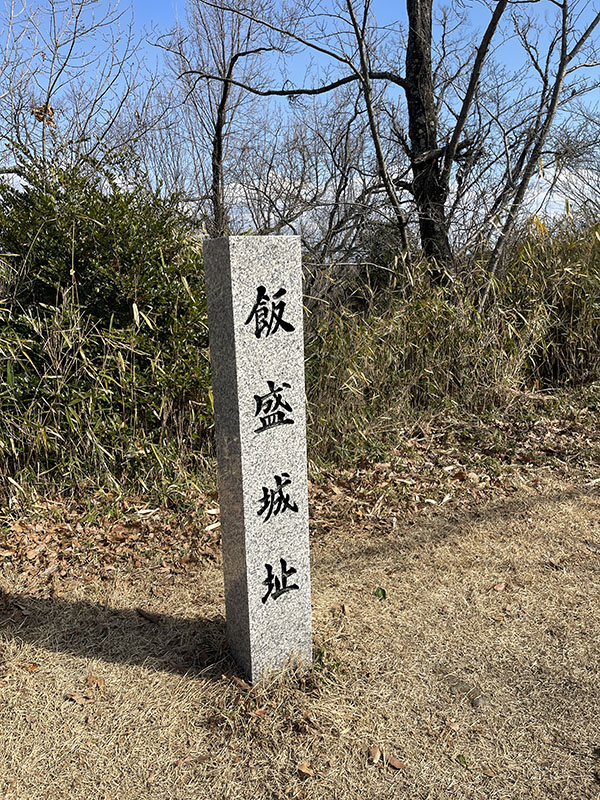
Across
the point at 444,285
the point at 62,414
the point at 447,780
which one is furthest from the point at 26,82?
the point at 447,780

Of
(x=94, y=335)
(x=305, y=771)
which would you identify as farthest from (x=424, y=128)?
(x=305, y=771)

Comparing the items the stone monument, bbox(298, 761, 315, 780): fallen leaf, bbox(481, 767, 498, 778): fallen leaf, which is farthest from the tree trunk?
bbox(298, 761, 315, 780): fallen leaf

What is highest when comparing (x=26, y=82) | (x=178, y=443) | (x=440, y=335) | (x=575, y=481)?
(x=26, y=82)

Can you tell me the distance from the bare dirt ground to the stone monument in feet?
0.91

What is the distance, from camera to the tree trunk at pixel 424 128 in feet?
19.7

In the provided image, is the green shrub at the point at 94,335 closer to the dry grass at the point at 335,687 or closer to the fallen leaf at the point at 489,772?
the dry grass at the point at 335,687

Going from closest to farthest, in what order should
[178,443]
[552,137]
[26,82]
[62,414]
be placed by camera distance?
1. [62,414]
2. [178,443]
3. [26,82]
4. [552,137]

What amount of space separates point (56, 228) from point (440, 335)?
2.93 meters

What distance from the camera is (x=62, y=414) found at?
148 inches

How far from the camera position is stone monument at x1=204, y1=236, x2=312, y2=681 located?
204 cm

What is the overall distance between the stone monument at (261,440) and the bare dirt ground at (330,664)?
0.28 metres

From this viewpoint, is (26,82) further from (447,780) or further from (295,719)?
(447,780)

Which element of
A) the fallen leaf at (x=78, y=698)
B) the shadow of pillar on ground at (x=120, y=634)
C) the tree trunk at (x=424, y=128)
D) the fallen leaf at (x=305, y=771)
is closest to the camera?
the fallen leaf at (x=305, y=771)

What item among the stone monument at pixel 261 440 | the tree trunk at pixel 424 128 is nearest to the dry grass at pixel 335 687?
the stone monument at pixel 261 440
